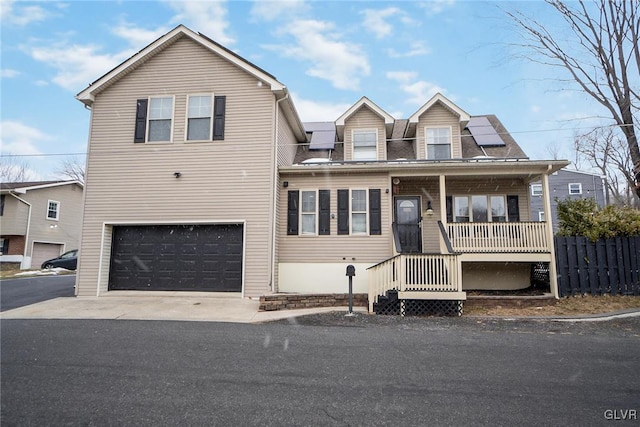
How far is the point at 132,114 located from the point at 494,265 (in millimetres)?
12522

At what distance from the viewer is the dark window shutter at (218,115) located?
35.4 feet

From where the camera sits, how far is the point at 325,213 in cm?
1122

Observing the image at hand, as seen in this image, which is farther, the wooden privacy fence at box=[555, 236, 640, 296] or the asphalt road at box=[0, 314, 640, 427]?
the wooden privacy fence at box=[555, 236, 640, 296]

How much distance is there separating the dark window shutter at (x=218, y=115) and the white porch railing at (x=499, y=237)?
24.4 feet

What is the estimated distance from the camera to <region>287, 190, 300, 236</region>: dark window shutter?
A: 36.9 feet

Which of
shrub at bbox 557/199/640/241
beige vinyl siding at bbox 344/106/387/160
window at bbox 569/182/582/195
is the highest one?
window at bbox 569/182/582/195

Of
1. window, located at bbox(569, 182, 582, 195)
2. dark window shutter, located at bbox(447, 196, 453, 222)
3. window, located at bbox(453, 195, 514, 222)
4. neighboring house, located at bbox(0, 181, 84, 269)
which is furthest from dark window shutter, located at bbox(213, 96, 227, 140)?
window, located at bbox(569, 182, 582, 195)

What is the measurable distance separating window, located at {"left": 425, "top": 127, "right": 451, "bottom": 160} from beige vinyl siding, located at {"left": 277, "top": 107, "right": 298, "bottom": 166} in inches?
190

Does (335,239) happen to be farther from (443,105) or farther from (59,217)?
(59,217)

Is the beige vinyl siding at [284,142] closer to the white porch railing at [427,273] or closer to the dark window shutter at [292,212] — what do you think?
the dark window shutter at [292,212]

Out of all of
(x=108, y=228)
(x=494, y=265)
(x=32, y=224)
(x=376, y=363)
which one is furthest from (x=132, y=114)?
(x=32, y=224)

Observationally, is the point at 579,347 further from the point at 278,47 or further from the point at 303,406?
the point at 278,47

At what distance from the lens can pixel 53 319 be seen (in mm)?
7680

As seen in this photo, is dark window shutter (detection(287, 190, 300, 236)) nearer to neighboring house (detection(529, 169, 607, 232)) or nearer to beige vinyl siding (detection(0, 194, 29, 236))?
beige vinyl siding (detection(0, 194, 29, 236))
